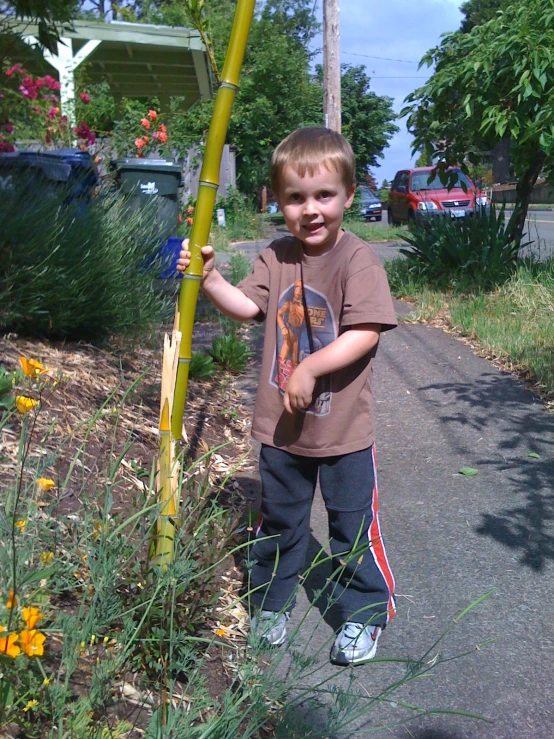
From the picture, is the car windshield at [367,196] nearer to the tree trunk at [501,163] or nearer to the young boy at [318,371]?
the tree trunk at [501,163]

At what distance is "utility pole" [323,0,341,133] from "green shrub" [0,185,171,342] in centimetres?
719

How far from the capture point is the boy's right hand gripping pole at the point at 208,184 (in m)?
2.38

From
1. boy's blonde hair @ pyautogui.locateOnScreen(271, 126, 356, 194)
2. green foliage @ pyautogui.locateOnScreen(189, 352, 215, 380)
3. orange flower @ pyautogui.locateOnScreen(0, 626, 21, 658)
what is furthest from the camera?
green foliage @ pyautogui.locateOnScreen(189, 352, 215, 380)

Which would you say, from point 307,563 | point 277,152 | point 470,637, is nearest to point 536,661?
point 470,637

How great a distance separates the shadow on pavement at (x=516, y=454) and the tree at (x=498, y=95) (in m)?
3.03

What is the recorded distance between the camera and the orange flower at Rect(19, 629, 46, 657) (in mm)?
1549

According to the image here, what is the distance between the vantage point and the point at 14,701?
1796mm

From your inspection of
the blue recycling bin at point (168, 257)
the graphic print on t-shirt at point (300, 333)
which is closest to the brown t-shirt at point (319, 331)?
the graphic print on t-shirt at point (300, 333)

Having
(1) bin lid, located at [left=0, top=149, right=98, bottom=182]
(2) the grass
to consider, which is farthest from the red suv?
(1) bin lid, located at [left=0, top=149, right=98, bottom=182]

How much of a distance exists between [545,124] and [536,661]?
6.34 meters

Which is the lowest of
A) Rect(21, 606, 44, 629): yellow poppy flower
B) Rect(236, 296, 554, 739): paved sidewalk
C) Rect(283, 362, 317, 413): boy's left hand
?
Rect(236, 296, 554, 739): paved sidewalk

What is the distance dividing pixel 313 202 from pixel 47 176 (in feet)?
13.3

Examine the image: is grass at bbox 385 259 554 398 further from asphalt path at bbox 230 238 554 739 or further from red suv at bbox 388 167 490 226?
red suv at bbox 388 167 490 226

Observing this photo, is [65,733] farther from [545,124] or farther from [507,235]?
[507,235]
